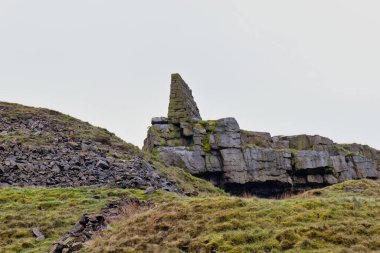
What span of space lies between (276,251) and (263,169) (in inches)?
1684

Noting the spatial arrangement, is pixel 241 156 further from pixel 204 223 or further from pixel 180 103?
pixel 204 223

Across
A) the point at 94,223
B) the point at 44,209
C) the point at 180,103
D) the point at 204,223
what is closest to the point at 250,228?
the point at 204,223

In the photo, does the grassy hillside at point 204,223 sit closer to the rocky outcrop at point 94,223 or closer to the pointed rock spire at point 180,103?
the rocky outcrop at point 94,223

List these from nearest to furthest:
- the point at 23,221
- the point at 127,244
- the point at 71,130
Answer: the point at 127,244 < the point at 23,221 < the point at 71,130

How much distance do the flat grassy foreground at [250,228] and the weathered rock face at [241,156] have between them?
33.7m

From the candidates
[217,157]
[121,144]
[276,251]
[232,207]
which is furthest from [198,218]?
[217,157]

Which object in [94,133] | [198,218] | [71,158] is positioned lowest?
[198,218]

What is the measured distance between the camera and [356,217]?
15.0m

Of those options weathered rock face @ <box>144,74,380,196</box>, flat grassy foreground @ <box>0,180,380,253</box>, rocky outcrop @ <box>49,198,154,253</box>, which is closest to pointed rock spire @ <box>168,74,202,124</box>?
weathered rock face @ <box>144,74,380,196</box>

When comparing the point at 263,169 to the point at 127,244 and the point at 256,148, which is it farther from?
the point at 127,244

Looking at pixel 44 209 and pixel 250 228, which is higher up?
pixel 44 209

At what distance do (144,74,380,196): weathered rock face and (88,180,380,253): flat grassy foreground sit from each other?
111 feet

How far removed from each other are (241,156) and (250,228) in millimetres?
39769

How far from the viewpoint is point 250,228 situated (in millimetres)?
14688
